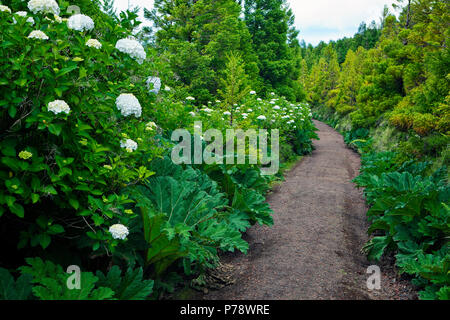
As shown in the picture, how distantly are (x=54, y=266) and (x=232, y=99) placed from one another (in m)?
8.29

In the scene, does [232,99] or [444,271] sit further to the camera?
[232,99]

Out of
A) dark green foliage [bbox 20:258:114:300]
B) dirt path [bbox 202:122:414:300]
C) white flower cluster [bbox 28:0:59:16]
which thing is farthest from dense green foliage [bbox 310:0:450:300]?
white flower cluster [bbox 28:0:59:16]

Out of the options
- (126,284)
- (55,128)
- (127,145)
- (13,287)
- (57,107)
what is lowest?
(126,284)

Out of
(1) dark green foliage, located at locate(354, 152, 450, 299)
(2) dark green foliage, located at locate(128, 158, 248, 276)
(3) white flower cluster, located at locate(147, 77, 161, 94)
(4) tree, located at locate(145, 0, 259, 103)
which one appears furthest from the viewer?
(4) tree, located at locate(145, 0, 259, 103)

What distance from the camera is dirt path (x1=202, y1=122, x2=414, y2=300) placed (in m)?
3.23

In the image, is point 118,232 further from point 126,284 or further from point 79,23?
point 79,23

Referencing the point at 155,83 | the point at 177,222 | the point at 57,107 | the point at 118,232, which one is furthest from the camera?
the point at 155,83

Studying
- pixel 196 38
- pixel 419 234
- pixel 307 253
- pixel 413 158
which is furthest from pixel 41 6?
pixel 196 38

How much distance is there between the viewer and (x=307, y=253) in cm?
408

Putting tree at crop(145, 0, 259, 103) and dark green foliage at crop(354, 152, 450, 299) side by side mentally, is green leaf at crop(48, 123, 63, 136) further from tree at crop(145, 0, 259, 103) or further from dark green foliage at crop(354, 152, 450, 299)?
tree at crop(145, 0, 259, 103)

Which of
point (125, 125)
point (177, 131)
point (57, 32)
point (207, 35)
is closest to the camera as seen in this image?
point (57, 32)

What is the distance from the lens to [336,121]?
26828 millimetres
